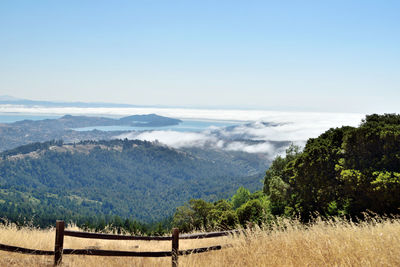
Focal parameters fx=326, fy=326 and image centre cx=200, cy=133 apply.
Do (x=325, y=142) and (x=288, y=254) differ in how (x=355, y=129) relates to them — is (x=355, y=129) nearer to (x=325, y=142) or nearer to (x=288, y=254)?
(x=325, y=142)

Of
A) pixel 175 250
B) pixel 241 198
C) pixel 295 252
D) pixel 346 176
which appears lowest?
pixel 241 198

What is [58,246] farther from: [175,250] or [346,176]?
[346,176]

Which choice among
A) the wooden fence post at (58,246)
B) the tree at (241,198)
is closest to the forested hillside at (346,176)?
the wooden fence post at (58,246)

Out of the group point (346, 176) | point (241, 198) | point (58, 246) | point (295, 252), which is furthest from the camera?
point (241, 198)

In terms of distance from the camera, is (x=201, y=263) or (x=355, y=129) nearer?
(x=201, y=263)

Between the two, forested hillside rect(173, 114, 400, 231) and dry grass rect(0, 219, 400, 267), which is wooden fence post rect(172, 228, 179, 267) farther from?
forested hillside rect(173, 114, 400, 231)

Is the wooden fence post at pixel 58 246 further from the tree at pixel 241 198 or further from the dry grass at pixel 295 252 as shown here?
the tree at pixel 241 198

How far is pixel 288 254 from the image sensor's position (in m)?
8.00

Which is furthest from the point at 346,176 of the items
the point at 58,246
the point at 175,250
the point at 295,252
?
the point at 58,246

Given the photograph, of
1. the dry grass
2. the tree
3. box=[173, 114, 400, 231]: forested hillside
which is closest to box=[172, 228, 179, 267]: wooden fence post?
the dry grass

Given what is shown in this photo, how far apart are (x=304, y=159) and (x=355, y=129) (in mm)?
7326

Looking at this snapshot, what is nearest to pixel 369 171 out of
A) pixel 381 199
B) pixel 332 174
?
pixel 381 199

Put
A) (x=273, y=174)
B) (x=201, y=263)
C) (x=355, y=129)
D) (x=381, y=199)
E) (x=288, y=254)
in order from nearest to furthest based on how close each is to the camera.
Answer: (x=288, y=254), (x=201, y=263), (x=381, y=199), (x=355, y=129), (x=273, y=174)

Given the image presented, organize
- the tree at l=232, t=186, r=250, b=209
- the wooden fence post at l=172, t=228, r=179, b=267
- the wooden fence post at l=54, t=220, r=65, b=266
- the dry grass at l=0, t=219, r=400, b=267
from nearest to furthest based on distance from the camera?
the dry grass at l=0, t=219, r=400, b=267 → the wooden fence post at l=54, t=220, r=65, b=266 → the wooden fence post at l=172, t=228, r=179, b=267 → the tree at l=232, t=186, r=250, b=209
